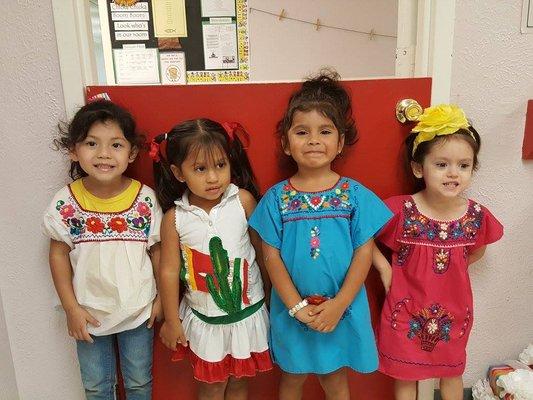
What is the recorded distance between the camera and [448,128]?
1039 mm

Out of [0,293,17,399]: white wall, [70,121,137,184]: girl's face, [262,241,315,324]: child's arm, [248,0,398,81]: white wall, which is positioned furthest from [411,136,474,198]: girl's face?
[248,0,398,81]: white wall

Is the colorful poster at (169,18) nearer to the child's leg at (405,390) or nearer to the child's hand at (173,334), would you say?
the child's hand at (173,334)

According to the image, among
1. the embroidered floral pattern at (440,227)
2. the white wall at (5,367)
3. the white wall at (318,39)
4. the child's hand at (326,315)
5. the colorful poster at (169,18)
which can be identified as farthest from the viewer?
the white wall at (318,39)

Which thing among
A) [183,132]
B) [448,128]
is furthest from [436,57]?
[183,132]

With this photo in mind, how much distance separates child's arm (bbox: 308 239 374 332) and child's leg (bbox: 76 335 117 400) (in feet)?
1.91

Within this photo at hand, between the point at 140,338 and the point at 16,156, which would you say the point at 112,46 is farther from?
the point at 140,338

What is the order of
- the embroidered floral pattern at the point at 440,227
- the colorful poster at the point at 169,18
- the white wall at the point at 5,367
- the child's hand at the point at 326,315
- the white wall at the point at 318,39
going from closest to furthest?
1. the child's hand at the point at 326,315
2. the embroidered floral pattern at the point at 440,227
3. the white wall at the point at 5,367
4. the colorful poster at the point at 169,18
5. the white wall at the point at 318,39

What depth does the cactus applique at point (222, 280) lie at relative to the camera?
1043 mm

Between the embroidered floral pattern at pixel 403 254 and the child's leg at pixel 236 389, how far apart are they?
55 centimetres

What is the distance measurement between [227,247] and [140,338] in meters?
0.36

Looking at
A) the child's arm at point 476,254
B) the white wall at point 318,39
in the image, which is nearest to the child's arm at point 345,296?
the child's arm at point 476,254

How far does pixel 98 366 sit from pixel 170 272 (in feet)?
1.20

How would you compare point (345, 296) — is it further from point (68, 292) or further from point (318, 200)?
point (68, 292)

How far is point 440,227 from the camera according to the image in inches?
43.1
